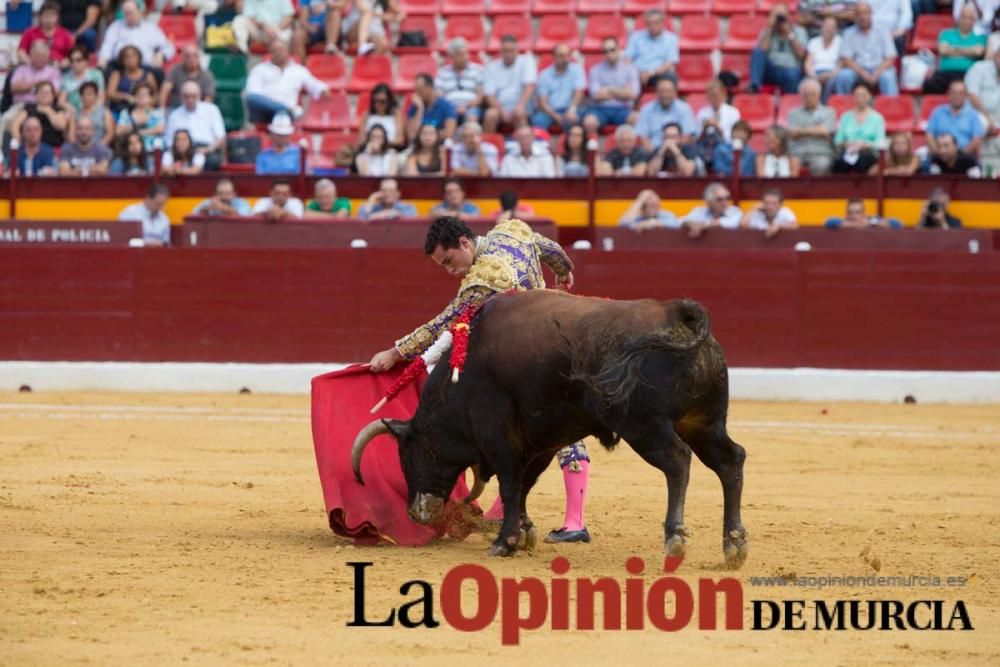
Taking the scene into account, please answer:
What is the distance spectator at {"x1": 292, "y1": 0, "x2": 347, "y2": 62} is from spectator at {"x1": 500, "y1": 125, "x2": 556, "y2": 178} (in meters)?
3.03

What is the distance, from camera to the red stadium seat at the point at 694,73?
14.7 metres

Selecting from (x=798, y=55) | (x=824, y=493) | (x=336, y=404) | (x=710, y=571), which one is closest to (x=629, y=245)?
(x=798, y=55)

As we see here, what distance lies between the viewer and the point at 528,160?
516 inches

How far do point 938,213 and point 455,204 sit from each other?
→ 11.5 feet

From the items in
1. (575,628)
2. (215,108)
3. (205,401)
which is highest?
(215,108)

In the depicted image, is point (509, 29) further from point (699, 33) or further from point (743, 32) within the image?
point (743, 32)

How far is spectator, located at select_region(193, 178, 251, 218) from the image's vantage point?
43.0 feet

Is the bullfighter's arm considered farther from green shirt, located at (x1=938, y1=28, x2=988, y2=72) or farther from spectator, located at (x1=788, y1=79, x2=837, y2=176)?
green shirt, located at (x1=938, y1=28, x2=988, y2=72)

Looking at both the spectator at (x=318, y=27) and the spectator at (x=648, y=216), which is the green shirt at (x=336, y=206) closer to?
the spectator at (x=648, y=216)

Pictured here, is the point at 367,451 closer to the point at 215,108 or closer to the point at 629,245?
the point at 629,245

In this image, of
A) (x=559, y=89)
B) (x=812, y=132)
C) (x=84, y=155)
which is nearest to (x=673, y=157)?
(x=812, y=132)

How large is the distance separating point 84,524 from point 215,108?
297 inches

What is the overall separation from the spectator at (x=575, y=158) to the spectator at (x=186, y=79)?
3.10 meters

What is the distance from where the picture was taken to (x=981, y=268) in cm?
1254
